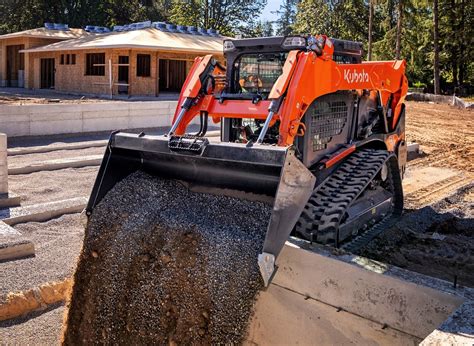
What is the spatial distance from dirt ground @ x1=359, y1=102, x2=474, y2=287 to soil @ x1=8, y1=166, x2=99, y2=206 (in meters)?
4.68

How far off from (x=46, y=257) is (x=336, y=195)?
122 inches

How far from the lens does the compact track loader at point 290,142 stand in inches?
167

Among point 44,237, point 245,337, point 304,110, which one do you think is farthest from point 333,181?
point 44,237

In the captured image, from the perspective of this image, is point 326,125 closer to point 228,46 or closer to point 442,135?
point 228,46

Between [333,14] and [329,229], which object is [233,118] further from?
[333,14]

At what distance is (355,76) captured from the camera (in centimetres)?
609

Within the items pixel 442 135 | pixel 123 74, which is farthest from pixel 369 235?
pixel 123 74

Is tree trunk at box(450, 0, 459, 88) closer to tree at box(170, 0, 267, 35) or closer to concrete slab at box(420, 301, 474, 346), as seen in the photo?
tree at box(170, 0, 267, 35)

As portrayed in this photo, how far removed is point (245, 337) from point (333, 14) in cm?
4478

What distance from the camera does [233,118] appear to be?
6199 mm

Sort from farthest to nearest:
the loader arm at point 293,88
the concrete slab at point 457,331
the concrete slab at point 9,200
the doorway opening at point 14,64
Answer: the doorway opening at point 14,64
the concrete slab at point 9,200
the loader arm at point 293,88
the concrete slab at point 457,331

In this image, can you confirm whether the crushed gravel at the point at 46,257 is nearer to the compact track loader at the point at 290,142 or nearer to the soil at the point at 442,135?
the compact track loader at the point at 290,142

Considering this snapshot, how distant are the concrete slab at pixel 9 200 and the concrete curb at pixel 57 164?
74.7 inches

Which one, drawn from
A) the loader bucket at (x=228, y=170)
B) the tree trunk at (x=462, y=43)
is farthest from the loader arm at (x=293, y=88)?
the tree trunk at (x=462, y=43)
